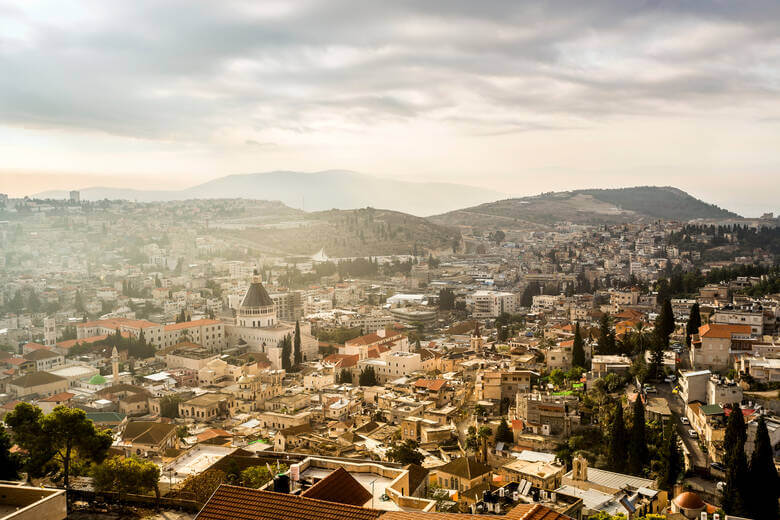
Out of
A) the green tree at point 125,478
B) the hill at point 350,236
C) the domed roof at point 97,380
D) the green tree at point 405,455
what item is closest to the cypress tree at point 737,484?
the green tree at point 405,455

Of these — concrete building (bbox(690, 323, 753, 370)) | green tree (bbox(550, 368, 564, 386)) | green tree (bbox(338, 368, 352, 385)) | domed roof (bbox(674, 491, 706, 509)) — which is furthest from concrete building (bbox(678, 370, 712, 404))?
green tree (bbox(338, 368, 352, 385))

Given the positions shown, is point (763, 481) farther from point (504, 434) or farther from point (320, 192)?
point (320, 192)

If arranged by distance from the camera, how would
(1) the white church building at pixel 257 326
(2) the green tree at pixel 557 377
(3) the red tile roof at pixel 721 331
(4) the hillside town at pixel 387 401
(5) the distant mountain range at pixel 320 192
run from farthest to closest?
(5) the distant mountain range at pixel 320 192 → (1) the white church building at pixel 257 326 → (2) the green tree at pixel 557 377 → (3) the red tile roof at pixel 721 331 → (4) the hillside town at pixel 387 401

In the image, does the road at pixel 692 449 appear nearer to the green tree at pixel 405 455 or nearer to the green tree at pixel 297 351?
the green tree at pixel 405 455

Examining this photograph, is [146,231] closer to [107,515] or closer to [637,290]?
[637,290]

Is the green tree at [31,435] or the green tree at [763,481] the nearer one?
the green tree at [31,435]
